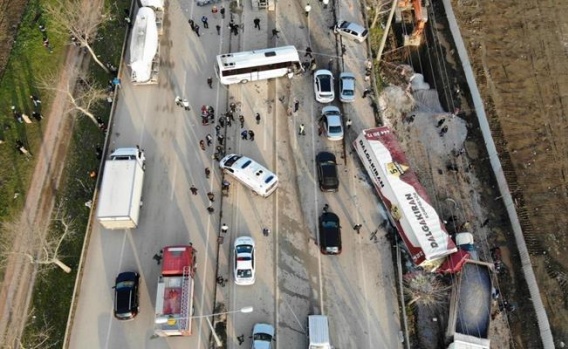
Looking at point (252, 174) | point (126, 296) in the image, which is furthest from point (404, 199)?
point (126, 296)

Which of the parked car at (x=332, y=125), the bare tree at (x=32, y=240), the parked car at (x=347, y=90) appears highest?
the parked car at (x=347, y=90)

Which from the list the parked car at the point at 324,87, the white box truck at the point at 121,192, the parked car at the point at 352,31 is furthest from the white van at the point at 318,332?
the parked car at the point at 352,31

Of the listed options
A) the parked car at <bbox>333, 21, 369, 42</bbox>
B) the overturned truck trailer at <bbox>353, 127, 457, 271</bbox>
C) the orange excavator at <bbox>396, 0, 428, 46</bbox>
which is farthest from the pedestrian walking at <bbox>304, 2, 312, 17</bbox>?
the overturned truck trailer at <bbox>353, 127, 457, 271</bbox>

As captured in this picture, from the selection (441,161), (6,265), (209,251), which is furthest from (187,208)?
(441,161)

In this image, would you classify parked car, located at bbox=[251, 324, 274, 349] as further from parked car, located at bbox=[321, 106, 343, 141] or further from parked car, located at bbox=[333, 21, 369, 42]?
parked car, located at bbox=[333, 21, 369, 42]

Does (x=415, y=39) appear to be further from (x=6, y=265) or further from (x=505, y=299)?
(x=6, y=265)

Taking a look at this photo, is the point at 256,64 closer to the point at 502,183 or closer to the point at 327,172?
the point at 327,172

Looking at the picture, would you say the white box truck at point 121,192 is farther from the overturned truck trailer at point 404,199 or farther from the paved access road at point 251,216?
the overturned truck trailer at point 404,199
